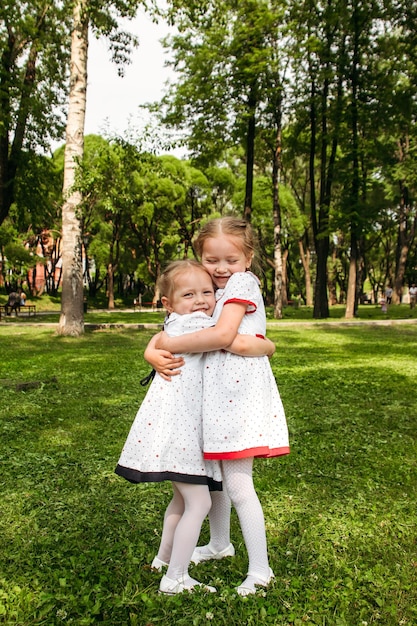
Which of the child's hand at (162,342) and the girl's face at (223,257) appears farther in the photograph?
the girl's face at (223,257)

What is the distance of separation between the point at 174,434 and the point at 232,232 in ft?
3.54

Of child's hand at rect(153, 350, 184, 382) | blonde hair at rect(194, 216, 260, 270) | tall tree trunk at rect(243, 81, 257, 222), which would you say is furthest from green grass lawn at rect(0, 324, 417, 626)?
tall tree trunk at rect(243, 81, 257, 222)

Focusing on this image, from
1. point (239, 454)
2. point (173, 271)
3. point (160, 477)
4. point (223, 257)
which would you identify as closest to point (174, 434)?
point (160, 477)

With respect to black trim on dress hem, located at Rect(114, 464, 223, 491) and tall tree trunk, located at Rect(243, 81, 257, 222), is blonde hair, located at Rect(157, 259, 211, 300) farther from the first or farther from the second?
tall tree trunk, located at Rect(243, 81, 257, 222)

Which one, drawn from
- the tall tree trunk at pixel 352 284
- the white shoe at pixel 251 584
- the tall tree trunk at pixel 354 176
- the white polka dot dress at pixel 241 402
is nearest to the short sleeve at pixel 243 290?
the white polka dot dress at pixel 241 402

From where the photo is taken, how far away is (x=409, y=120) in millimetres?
25234

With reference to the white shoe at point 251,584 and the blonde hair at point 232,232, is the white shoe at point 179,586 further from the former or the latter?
the blonde hair at point 232,232

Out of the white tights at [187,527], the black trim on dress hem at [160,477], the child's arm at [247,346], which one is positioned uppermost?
the child's arm at [247,346]

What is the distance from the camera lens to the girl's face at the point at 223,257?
10.0ft

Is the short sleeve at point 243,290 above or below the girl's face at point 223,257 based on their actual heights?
below

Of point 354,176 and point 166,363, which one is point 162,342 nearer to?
point 166,363

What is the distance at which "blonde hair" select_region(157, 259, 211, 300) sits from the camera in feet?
9.91

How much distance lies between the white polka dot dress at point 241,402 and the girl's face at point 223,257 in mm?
78

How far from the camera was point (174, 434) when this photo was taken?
9.37 feet
